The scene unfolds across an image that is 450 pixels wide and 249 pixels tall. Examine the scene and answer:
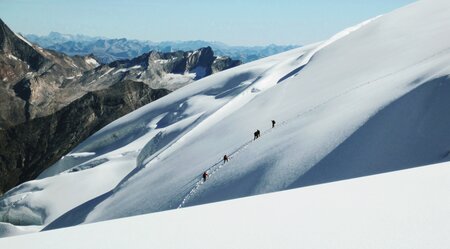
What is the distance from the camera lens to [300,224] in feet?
22.4

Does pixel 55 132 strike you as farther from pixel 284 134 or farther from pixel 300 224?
pixel 300 224

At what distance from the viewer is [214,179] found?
2689 centimetres

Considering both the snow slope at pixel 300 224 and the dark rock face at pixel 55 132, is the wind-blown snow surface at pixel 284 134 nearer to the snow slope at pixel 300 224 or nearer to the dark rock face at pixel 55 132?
the snow slope at pixel 300 224

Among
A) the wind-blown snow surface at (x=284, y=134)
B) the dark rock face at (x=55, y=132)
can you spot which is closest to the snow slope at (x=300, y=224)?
the wind-blown snow surface at (x=284, y=134)

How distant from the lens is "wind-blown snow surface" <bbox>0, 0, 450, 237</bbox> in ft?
71.0

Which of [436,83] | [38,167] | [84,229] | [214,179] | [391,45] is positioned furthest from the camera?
[38,167]

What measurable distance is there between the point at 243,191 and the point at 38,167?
10292cm

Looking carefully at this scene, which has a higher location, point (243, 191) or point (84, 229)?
point (84, 229)

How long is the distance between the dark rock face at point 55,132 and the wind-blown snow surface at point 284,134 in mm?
60670

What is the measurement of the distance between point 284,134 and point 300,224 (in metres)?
22.1

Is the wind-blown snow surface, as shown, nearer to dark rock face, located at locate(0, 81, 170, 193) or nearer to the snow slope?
the snow slope

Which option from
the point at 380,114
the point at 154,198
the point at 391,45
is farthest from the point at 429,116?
the point at 391,45

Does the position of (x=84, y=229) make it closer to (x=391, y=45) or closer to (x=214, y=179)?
(x=214, y=179)

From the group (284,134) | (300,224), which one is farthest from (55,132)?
(300,224)
